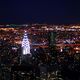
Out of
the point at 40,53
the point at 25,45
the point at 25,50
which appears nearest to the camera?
the point at 40,53

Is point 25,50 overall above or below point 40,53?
above

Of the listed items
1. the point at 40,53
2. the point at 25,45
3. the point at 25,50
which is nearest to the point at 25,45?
the point at 25,45

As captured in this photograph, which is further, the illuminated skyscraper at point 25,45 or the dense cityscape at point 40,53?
the illuminated skyscraper at point 25,45

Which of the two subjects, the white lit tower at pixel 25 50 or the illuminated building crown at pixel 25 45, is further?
the illuminated building crown at pixel 25 45

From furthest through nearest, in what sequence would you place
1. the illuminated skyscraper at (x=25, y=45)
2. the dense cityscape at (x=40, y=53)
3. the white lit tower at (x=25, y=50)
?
the illuminated skyscraper at (x=25, y=45) → the white lit tower at (x=25, y=50) → the dense cityscape at (x=40, y=53)

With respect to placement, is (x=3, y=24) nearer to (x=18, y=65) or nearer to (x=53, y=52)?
(x=53, y=52)

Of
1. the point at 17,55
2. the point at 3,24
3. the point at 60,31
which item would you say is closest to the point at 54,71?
the point at 17,55

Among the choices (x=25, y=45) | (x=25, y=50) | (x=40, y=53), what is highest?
(x=25, y=45)

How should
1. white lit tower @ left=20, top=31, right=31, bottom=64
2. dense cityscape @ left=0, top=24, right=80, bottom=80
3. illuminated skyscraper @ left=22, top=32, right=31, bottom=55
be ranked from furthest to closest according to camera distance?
1. illuminated skyscraper @ left=22, top=32, right=31, bottom=55
2. white lit tower @ left=20, top=31, right=31, bottom=64
3. dense cityscape @ left=0, top=24, right=80, bottom=80

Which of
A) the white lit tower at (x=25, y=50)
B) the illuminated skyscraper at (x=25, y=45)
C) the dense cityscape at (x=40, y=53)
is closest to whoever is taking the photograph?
the dense cityscape at (x=40, y=53)

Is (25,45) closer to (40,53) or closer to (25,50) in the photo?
(25,50)
